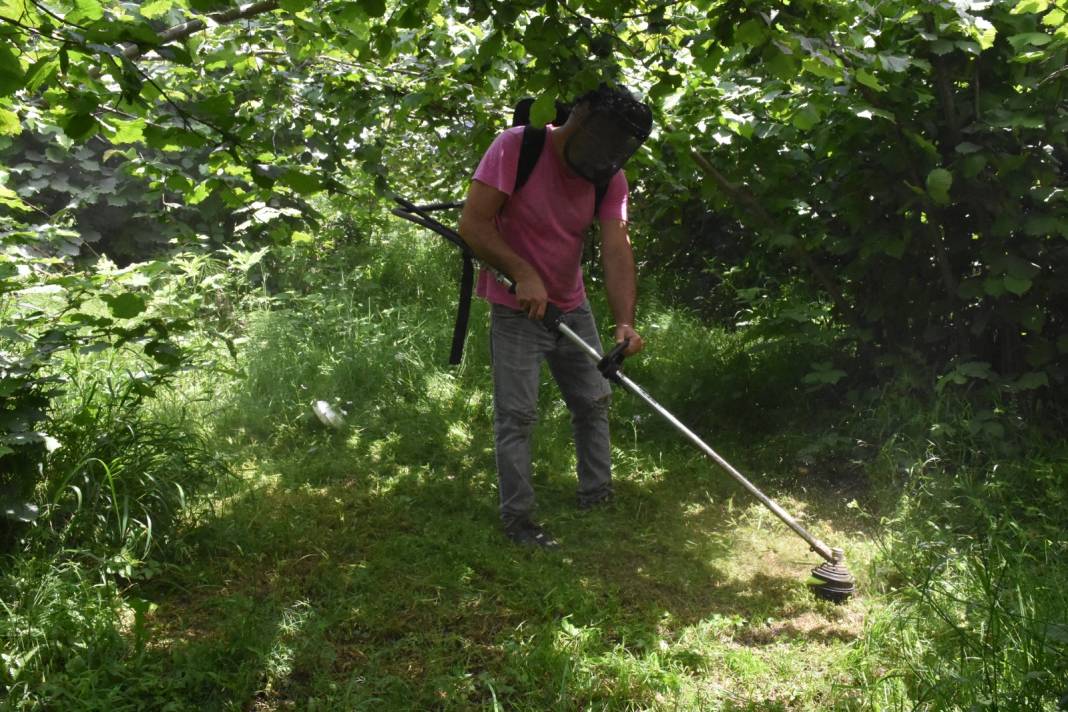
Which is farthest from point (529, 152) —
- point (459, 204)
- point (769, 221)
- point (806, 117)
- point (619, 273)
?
point (769, 221)

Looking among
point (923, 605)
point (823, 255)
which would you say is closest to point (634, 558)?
point (923, 605)

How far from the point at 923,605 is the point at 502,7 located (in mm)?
2382

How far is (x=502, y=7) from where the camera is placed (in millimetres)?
2596

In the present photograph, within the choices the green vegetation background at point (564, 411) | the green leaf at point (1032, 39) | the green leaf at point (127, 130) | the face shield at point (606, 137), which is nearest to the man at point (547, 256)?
the face shield at point (606, 137)

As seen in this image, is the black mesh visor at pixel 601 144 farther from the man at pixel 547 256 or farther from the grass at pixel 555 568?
the grass at pixel 555 568

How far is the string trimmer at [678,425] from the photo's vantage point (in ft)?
11.1

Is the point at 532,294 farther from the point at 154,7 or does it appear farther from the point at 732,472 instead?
the point at 154,7

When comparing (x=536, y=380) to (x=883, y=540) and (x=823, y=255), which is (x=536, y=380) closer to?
(x=883, y=540)

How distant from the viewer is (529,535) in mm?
3912

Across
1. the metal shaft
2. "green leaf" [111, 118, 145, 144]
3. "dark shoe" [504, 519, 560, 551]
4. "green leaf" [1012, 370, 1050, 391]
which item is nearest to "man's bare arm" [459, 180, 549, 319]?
the metal shaft

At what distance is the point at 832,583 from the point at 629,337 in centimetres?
127

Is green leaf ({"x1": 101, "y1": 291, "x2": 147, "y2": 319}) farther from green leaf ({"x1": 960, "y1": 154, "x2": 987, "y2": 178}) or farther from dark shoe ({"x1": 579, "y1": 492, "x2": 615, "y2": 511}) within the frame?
green leaf ({"x1": 960, "y1": 154, "x2": 987, "y2": 178})

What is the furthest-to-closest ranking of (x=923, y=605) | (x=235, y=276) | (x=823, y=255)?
(x=235, y=276) < (x=823, y=255) < (x=923, y=605)

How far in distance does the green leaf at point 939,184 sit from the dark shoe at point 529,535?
2.24 metres
